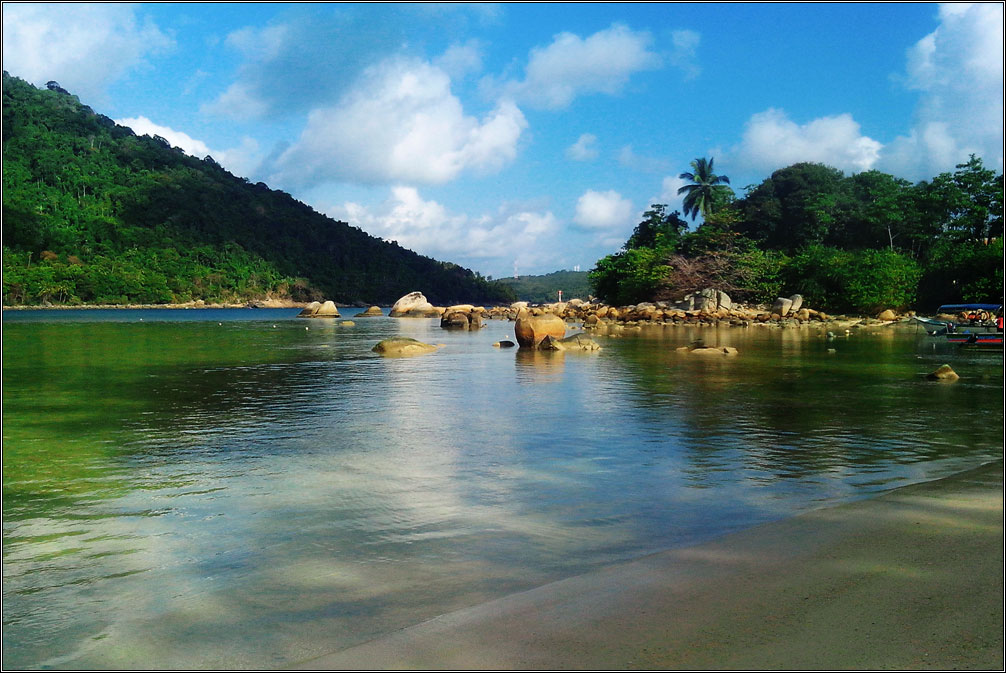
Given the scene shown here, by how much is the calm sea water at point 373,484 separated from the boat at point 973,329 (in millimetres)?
8494

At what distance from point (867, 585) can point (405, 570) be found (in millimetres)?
2385

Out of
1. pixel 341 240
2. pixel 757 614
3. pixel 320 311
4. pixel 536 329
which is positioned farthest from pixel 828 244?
pixel 341 240

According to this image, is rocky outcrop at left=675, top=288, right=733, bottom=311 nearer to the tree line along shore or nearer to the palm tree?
the tree line along shore

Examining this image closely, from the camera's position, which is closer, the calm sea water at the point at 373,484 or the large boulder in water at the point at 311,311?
the calm sea water at the point at 373,484

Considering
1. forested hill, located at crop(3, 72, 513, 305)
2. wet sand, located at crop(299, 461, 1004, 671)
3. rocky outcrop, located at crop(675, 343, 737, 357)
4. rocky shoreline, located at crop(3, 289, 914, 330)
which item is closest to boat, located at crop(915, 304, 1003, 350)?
rocky shoreline, located at crop(3, 289, 914, 330)

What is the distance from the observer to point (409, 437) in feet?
30.2

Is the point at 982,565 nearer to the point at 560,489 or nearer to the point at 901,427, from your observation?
the point at 560,489

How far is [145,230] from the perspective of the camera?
107 m

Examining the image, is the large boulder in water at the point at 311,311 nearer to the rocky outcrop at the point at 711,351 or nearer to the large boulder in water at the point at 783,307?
the large boulder in water at the point at 783,307

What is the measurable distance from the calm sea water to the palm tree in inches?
2072

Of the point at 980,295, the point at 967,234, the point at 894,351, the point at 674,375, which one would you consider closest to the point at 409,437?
the point at 674,375

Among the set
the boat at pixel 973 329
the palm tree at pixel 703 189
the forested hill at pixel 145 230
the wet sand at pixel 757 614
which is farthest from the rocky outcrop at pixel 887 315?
the forested hill at pixel 145 230

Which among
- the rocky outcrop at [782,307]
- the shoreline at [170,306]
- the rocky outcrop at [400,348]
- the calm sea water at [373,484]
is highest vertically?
the shoreline at [170,306]

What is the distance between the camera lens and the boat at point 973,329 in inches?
900
